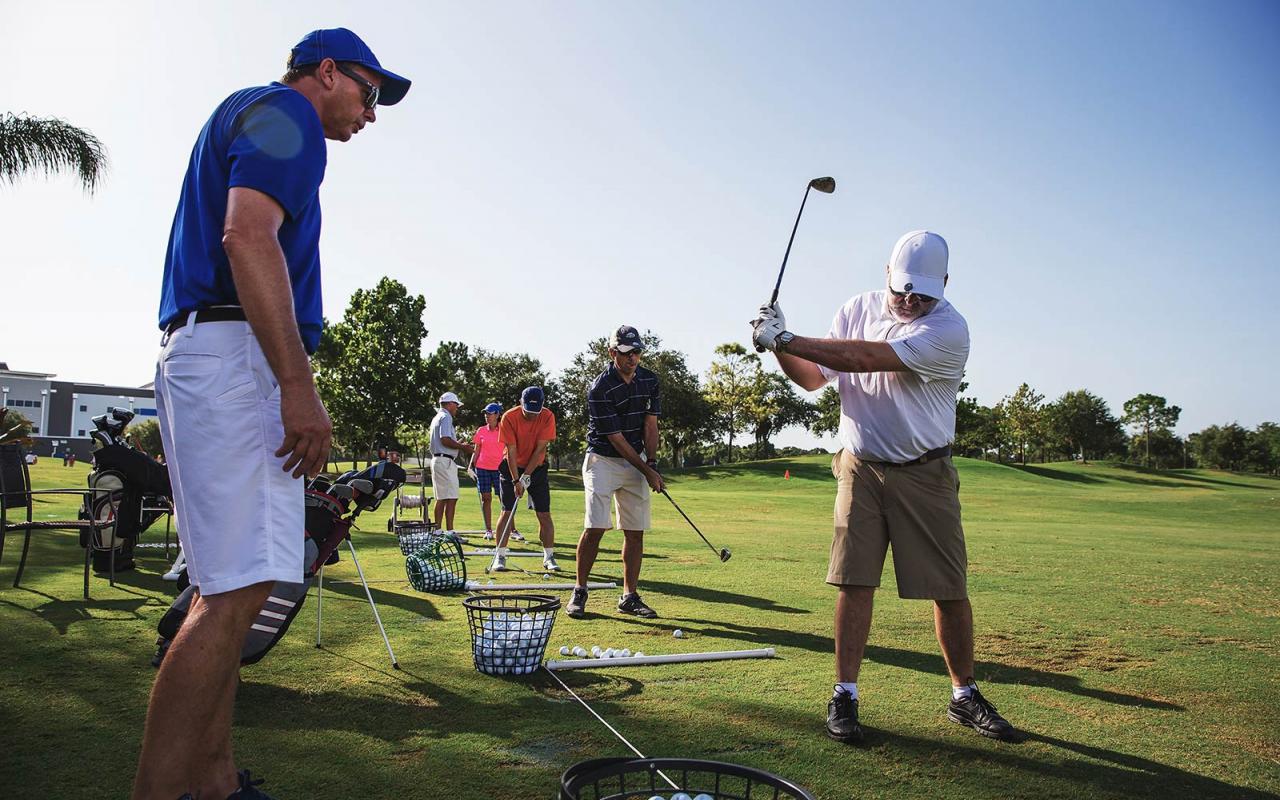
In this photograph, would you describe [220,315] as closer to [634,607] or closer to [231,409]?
[231,409]

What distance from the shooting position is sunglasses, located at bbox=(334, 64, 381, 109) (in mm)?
2910

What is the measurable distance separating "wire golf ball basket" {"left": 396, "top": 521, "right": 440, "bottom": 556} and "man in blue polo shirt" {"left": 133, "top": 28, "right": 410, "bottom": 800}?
5.56 m

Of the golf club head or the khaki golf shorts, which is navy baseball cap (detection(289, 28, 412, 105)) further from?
the golf club head

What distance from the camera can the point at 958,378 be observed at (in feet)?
15.3

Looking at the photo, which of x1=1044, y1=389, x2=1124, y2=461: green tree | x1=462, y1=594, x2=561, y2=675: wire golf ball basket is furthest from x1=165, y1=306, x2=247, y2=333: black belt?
x1=1044, y1=389, x2=1124, y2=461: green tree

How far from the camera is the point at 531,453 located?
11.1 m

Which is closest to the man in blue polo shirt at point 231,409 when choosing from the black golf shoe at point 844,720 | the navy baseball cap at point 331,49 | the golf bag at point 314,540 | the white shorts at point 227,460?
the white shorts at point 227,460

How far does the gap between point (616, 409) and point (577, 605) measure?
175 centimetres

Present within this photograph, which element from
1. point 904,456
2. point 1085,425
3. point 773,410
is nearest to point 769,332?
point 904,456

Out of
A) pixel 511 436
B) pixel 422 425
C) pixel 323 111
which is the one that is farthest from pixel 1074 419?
pixel 323 111

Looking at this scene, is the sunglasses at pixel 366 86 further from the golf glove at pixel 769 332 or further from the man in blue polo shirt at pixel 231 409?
the golf glove at pixel 769 332

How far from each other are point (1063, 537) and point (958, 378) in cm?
1360

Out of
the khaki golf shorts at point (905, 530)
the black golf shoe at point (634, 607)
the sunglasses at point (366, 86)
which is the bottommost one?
the black golf shoe at point (634, 607)

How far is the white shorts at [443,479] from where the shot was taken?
44.6 ft
